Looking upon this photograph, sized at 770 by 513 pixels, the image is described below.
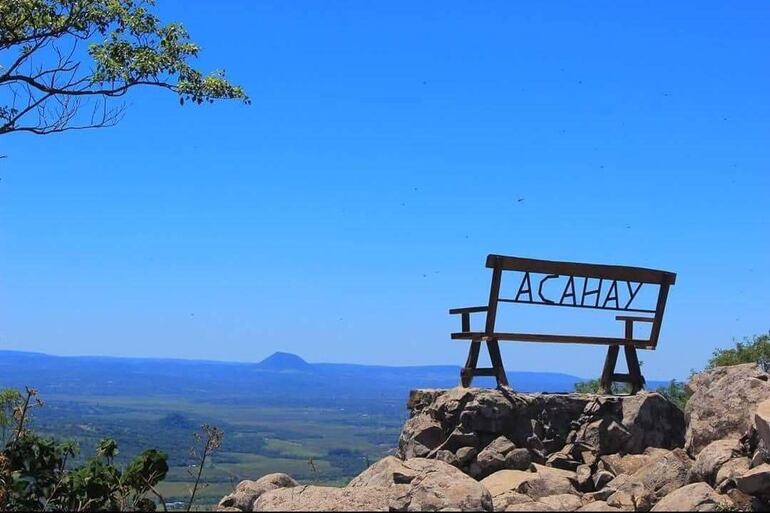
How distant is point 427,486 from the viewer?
12.6 meters

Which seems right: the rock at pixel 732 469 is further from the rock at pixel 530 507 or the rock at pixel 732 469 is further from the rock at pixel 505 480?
the rock at pixel 505 480

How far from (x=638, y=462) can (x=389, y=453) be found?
447cm

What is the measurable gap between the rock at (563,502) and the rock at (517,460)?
6.50ft

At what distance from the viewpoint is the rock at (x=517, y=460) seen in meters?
15.5

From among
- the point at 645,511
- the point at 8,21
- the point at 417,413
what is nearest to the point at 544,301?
the point at 417,413

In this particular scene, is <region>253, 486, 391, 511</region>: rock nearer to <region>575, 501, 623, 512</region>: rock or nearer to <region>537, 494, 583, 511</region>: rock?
<region>537, 494, 583, 511</region>: rock

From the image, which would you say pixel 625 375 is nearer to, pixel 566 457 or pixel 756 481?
pixel 566 457

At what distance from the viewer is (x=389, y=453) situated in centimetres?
1741

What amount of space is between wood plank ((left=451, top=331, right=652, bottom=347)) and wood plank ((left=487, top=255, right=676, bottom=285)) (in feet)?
3.78

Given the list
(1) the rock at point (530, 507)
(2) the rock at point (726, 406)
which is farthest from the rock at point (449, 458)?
(2) the rock at point (726, 406)

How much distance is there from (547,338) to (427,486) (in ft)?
18.3

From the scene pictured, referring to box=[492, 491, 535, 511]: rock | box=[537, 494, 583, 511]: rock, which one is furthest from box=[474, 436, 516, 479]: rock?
box=[537, 494, 583, 511]: rock

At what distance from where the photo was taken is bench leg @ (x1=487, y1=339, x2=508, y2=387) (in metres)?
17.0

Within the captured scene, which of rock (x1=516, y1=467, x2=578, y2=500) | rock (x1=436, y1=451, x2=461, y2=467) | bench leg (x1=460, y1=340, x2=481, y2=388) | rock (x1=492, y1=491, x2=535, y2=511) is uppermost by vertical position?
bench leg (x1=460, y1=340, x2=481, y2=388)
